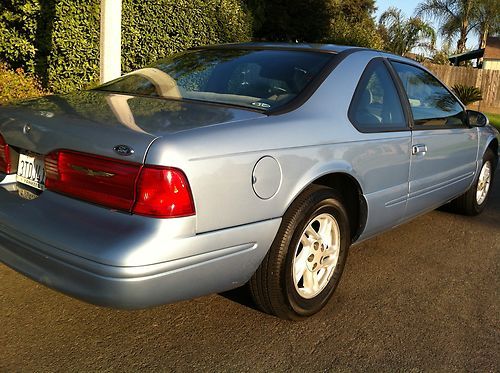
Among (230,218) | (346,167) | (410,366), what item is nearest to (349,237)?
(346,167)

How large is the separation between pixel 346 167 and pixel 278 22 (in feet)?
39.7

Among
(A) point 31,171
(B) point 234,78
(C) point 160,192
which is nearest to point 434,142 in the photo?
(B) point 234,78

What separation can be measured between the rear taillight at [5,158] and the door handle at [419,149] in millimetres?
2590

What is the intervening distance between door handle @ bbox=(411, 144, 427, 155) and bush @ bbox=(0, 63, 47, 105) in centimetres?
574

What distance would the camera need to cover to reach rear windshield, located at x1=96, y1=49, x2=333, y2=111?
309 centimetres

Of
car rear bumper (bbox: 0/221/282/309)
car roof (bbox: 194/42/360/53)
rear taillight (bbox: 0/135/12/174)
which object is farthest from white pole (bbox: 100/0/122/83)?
car rear bumper (bbox: 0/221/282/309)

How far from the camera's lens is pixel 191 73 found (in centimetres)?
349

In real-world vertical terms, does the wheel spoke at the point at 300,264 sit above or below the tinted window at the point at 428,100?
below

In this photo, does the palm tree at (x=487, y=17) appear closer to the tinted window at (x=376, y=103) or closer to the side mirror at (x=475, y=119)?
the side mirror at (x=475, y=119)

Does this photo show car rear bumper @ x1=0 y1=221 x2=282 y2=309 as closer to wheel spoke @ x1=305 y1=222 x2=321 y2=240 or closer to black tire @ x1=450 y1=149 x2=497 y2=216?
wheel spoke @ x1=305 y1=222 x2=321 y2=240

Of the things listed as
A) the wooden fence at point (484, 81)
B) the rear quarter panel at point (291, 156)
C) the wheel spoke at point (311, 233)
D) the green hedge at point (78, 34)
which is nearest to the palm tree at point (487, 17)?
the wooden fence at point (484, 81)

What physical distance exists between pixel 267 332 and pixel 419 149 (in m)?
1.78

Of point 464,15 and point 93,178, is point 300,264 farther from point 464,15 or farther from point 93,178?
point 464,15

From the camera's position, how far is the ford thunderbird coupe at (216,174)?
2238 millimetres
